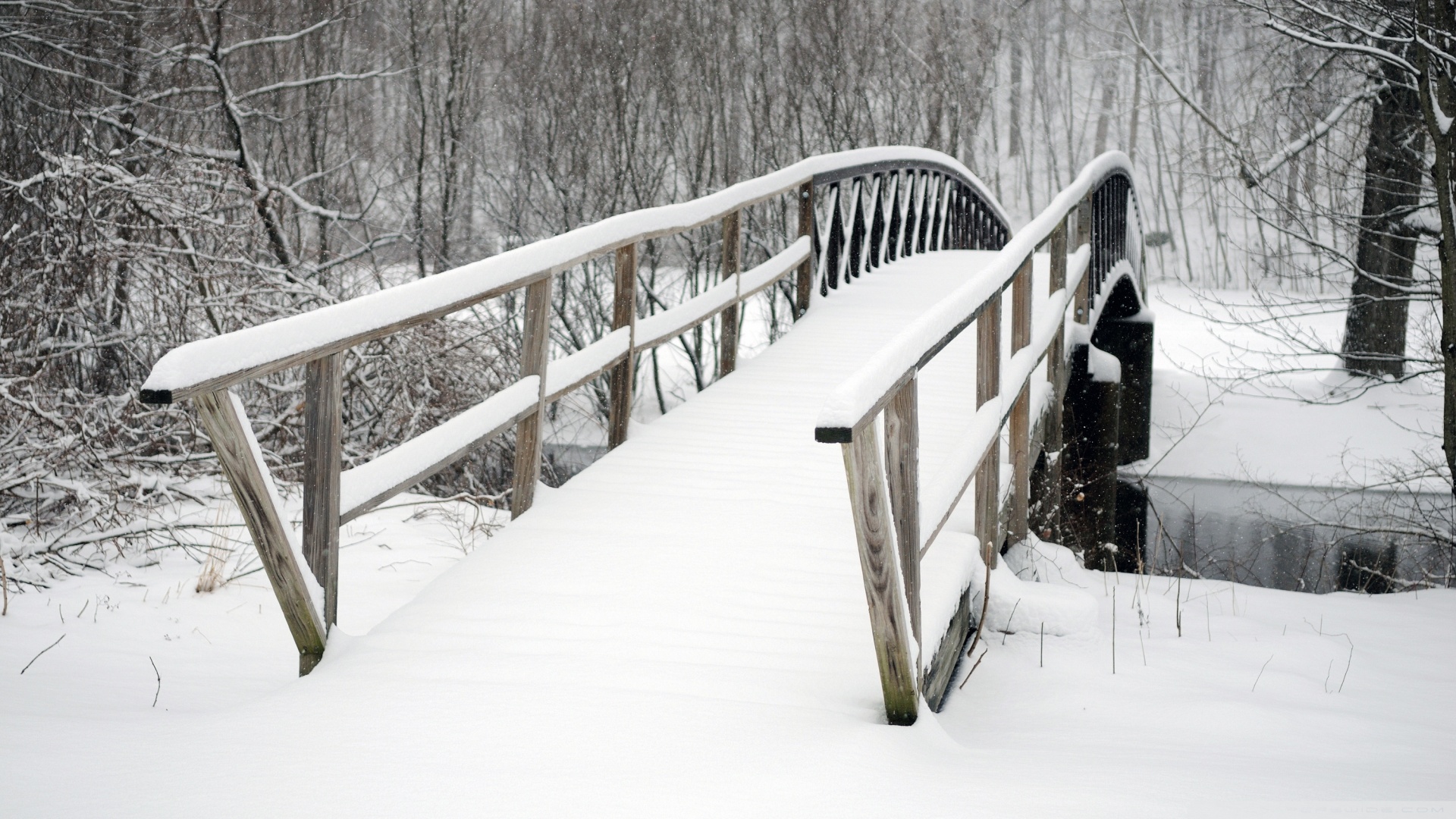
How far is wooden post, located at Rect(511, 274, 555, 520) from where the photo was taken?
424 centimetres

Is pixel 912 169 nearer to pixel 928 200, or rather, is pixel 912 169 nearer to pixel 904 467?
pixel 928 200

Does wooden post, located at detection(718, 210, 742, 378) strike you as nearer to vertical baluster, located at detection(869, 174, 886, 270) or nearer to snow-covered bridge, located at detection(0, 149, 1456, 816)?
snow-covered bridge, located at detection(0, 149, 1456, 816)

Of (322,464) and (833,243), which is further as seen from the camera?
(833,243)

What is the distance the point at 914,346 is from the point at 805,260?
19.0ft

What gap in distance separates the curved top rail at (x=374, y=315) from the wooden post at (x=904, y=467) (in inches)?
54.5

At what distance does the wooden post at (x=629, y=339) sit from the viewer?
5.12 m

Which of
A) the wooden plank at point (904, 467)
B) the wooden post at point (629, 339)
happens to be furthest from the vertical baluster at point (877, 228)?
the wooden plank at point (904, 467)

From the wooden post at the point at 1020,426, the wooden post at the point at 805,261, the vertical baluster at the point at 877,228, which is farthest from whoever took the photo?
the vertical baluster at the point at 877,228

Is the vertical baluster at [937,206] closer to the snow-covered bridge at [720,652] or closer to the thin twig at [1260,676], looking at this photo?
the snow-covered bridge at [720,652]

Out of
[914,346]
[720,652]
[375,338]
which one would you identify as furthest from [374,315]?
[914,346]

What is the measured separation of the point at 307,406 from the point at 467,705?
863mm

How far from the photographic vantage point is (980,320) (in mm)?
4070

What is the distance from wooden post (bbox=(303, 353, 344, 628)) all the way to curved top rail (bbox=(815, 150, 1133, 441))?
4.50 feet

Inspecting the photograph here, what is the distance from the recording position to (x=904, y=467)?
2.82 meters
